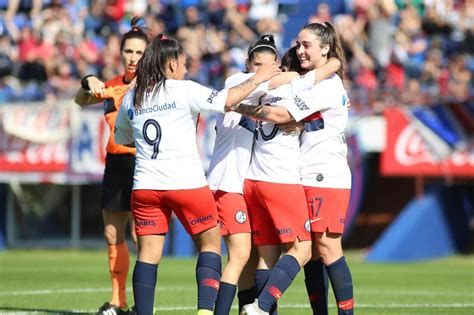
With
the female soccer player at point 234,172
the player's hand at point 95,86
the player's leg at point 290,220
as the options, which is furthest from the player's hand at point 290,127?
the player's hand at point 95,86

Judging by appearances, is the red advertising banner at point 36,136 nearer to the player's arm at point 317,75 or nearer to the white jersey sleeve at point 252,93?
the white jersey sleeve at point 252,93

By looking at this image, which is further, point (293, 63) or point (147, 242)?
point (293, 63)

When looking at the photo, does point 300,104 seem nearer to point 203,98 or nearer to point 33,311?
point 203,98

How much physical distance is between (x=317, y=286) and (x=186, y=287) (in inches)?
187

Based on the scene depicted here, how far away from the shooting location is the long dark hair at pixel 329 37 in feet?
27.0

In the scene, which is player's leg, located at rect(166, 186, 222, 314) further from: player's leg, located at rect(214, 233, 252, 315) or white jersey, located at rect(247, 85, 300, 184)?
white jersey, located at rect(247, 85, 300, 184)

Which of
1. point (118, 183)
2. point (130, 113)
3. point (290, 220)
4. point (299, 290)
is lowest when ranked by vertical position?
point (299, 290)

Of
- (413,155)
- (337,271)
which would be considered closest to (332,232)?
(337,271)

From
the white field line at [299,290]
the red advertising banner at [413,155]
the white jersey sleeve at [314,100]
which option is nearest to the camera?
the white jersey sleeve at [314,100]

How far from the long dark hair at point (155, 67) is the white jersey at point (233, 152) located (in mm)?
638

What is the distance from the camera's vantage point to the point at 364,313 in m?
9.88

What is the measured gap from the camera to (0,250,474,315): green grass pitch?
1042cm

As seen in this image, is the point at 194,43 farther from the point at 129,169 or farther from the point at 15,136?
the point at 129,169

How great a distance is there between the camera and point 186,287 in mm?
13000
